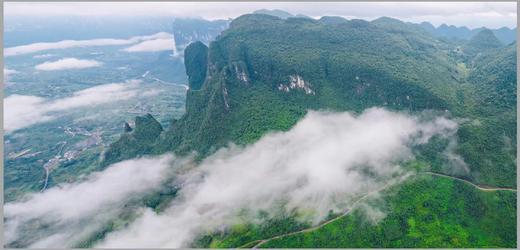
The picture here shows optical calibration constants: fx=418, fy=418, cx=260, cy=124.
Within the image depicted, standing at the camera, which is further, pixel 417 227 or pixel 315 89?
pixel 315 89

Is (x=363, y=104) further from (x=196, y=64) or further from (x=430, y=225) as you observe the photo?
(x=196, y=64)

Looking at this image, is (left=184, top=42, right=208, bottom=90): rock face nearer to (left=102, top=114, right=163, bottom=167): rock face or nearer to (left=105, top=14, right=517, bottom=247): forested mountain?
(left=105, top=14, right=517, bottom=247): forested mountain

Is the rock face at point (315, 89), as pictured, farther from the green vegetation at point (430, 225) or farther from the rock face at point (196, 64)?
the rock face at point (196, 64)

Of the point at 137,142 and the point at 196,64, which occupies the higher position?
the point at 196,64

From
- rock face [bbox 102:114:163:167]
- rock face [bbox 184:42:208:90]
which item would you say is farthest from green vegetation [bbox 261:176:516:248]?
rock face [bbox 184:42:208:90]

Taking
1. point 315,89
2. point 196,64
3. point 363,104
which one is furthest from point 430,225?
point 196,64

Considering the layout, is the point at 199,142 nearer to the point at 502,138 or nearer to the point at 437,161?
the point at 437,161

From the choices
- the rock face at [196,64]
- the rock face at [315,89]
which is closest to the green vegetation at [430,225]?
the rock face at [315,89]
